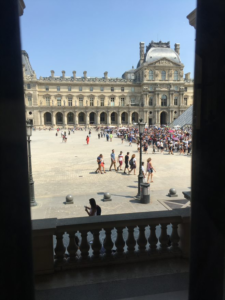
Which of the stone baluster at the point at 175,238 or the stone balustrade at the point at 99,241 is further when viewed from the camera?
the stone baluster at the point at 175,238

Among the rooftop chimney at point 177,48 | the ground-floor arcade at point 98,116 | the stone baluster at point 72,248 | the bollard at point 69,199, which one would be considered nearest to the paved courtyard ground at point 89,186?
the bollard at point 69,199

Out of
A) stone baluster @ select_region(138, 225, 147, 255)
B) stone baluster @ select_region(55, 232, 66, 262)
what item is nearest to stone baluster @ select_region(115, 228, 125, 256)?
stone baluster @ select_region(138, 225, 147, 255)

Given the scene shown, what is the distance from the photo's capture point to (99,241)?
3.61 metres

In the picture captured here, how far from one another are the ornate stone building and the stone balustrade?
6844 centimetres

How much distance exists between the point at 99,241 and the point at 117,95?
74132 millimetres

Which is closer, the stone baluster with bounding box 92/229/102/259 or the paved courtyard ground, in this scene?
the stone baluster with bounding box 92/229/102/259

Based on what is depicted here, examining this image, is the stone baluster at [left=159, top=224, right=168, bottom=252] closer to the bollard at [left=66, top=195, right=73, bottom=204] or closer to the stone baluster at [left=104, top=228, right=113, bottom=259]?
the stone baluster at [left=104, top=228, right=113, bottom=259]

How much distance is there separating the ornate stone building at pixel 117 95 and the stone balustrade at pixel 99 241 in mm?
68435

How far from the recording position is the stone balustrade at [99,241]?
131 inches

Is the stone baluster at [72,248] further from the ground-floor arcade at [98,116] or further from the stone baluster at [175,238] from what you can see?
the ground-floor arcade at [98,116]

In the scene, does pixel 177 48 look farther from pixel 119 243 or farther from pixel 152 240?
pixel 119 243

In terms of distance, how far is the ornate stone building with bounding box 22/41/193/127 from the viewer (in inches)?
2790
